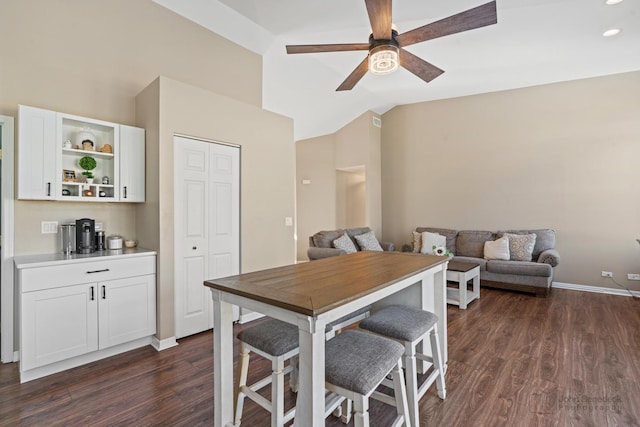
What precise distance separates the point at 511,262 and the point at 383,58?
149 inches

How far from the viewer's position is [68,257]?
2.51 m

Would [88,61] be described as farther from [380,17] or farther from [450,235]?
[450,235]

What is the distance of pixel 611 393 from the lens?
2.07 meters

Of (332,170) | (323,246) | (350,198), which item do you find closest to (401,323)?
(323,246)

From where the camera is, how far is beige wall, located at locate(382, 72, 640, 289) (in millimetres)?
4488

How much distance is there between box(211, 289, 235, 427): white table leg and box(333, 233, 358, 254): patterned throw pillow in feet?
11.3

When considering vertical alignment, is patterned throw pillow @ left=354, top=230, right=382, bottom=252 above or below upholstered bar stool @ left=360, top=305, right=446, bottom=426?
above

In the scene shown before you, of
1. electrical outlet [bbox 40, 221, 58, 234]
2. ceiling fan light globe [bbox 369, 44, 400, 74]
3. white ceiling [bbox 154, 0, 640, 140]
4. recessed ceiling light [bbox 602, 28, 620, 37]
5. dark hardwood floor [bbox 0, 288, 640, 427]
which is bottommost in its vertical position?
dark hardwood floor [bbox 0, 288, 640, 427]

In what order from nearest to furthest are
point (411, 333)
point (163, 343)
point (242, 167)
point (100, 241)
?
1. point (411, 333)
2. point (163, 343)
3. point (100, 241)
4. point (242, 167)

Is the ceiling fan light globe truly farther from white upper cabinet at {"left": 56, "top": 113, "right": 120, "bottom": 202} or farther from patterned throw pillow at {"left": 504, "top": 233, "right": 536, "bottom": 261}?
patterned throw pillow at {"left": 504, "top": 233, "right": 536, "bottom": 261}

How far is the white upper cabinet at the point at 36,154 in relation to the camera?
7.89ft

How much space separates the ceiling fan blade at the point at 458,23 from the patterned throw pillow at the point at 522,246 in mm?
3790

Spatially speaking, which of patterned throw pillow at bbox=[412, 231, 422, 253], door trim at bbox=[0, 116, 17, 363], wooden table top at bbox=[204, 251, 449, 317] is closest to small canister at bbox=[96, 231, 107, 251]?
door trim at bbox=[0, 116, 17, 363]

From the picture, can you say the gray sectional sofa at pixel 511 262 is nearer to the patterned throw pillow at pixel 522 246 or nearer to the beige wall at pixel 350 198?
the patterned throw pillow at pixel 522 246
